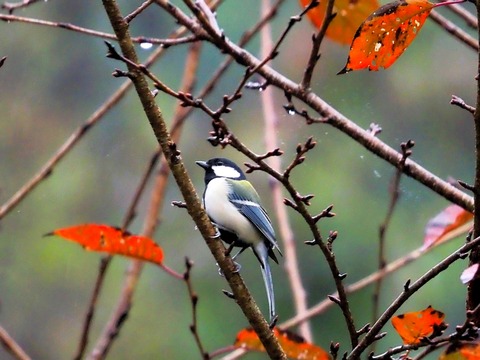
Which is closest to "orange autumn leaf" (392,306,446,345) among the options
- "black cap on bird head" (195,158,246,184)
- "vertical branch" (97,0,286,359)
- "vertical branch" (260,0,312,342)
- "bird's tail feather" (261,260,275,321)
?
"vertical branch" (97,0,286,359)

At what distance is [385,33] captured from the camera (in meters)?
1.02

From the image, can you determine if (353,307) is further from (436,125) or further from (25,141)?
(25,141)

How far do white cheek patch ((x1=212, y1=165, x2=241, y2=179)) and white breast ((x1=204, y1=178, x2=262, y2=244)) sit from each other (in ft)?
0.37

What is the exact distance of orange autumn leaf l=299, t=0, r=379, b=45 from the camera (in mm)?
1521

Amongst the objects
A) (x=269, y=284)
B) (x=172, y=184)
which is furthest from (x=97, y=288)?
(x=172, y=184)

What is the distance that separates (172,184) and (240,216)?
2.88 m

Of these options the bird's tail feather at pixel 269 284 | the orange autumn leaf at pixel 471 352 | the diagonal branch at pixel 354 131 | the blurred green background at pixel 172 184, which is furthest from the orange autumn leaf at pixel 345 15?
the blurred green background at pixel 172 184

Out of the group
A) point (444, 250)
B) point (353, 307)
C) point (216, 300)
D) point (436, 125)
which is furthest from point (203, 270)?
point (436, 125)

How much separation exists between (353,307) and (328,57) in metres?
1.63

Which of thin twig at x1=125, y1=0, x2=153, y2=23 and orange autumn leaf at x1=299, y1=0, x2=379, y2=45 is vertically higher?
orange autumn leaf at x1=299, y1=0, x2=379, y2=45

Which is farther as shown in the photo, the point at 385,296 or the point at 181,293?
the point at 181,293

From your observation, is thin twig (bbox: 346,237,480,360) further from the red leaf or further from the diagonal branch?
the diagonal branch

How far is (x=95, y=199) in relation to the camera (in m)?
5.36

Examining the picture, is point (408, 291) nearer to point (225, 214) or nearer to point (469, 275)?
point (469, 275)
